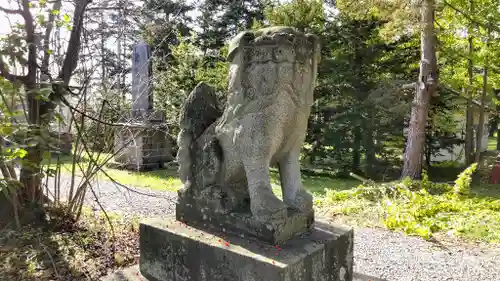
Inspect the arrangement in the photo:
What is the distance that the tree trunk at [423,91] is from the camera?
8891mm

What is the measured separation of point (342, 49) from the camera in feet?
40.1

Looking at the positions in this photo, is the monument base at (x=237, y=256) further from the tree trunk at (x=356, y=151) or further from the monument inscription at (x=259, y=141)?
the tree trunk at (x=356, y=151)

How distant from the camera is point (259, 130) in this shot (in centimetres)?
243

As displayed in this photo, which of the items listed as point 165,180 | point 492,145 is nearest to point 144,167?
point 165,180

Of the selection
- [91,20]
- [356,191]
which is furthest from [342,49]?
[91,20]

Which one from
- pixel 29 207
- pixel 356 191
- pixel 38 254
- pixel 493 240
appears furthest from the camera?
pixel 356 191

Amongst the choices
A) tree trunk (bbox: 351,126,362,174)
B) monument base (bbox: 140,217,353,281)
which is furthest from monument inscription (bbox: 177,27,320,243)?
tree trunk (bbox: 351,126,362,174)

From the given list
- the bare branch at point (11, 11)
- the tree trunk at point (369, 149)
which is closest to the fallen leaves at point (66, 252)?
the bare branch at point (11, 11)

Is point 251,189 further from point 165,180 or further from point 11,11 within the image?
point 165,180

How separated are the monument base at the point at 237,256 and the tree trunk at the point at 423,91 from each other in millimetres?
7520

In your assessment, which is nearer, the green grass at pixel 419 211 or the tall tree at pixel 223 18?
the green grass at pixel 419 211

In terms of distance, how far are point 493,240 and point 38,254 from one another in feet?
19.7

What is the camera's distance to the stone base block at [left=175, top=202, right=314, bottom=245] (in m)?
2.42

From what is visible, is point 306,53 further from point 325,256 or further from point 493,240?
point 493,240
